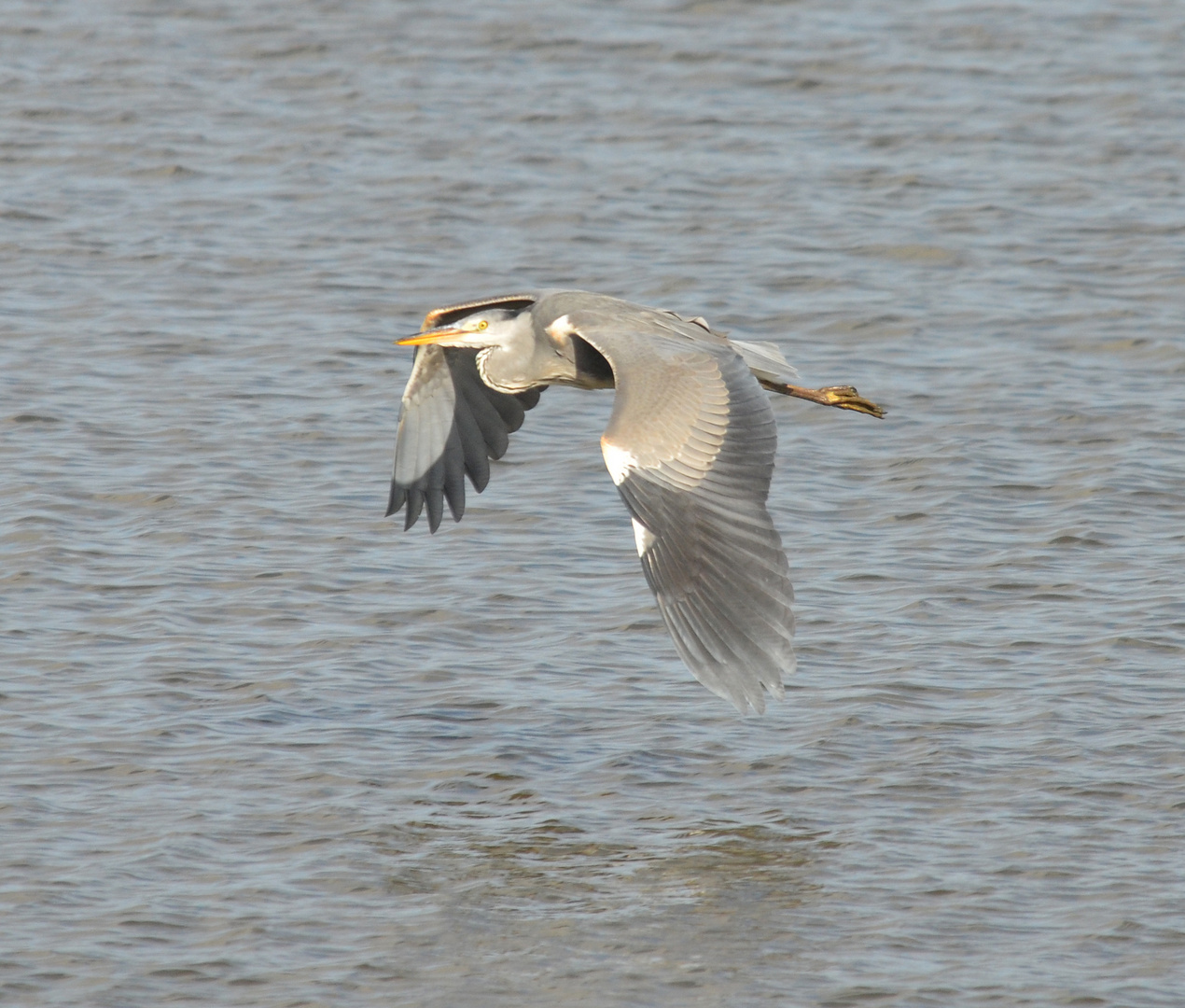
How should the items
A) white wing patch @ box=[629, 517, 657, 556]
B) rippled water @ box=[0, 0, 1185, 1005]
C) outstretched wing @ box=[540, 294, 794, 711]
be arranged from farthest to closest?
1. white wing patch @ box=[629, 517, 657, 556]
2. outstretched wing @ box=[540, 294, 794, 711]
3. rippled water @ box=[0, 0, 1185, 1005]

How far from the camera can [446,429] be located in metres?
8.80

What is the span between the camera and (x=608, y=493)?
10.4 m

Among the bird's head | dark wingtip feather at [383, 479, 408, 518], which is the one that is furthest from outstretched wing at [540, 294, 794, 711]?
dark wingtip feather at [383, 479, 408, 518]

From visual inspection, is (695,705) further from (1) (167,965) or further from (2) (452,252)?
(2) (452,252)

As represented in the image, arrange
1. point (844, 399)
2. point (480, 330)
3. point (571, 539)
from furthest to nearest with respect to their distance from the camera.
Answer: point (571, 539)
point (844, 399)
point (480, 330)

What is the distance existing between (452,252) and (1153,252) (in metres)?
4.66

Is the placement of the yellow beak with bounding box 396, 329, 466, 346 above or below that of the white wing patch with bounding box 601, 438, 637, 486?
above

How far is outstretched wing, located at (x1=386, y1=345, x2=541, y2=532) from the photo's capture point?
8.73m

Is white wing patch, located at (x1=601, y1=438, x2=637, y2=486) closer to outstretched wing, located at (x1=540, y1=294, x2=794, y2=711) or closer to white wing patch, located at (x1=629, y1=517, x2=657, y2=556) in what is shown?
outstretched wing, located at (x1=540, y1=294, x2=794, y2=711)

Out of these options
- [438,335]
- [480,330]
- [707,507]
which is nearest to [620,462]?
[707,507]

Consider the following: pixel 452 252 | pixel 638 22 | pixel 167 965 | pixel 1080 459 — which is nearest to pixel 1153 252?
pixel 1080 459

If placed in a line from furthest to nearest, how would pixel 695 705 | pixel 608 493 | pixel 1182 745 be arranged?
pixel 608 493, pixel 695 705, pixel 1182 745

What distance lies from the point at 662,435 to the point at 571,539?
2889mm

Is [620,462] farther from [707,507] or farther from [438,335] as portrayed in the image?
[438,335]
